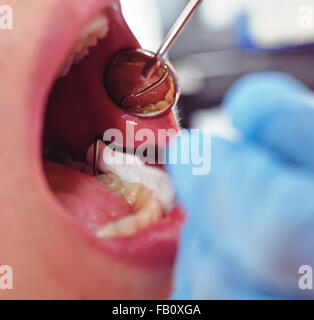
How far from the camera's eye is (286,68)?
1.40 meters

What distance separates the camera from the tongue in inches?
15.9

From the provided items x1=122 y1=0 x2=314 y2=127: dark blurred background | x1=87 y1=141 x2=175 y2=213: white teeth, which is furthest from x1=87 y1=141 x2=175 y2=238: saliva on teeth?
x1=122 y1=0 x2=314 y2=127: dark blurred background

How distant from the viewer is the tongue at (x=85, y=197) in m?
0.41

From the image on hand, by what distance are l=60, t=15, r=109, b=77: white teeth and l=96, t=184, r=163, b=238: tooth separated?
14cm

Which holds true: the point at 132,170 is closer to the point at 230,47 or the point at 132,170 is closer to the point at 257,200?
the point at 257,200

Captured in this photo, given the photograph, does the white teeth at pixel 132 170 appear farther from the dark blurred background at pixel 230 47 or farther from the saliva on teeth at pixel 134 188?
the dark blurred background at pixel 230 47

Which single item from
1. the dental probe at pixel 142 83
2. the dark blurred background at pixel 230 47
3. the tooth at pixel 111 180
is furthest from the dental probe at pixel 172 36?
the dark blurred background at pixel 230 47

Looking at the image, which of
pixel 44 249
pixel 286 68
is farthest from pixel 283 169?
pixel 286 68

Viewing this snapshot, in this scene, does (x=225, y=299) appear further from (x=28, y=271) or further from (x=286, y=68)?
(x=286, y=68)

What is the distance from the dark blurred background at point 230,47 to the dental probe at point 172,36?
68 cm

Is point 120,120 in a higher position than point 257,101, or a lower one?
higher

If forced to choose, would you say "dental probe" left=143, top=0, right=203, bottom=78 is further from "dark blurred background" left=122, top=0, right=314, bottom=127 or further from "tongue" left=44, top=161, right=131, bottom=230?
"dark blurred background" left=122, top=0, right=314, bottom=127

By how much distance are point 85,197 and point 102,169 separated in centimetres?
8

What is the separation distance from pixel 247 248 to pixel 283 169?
5 cm
